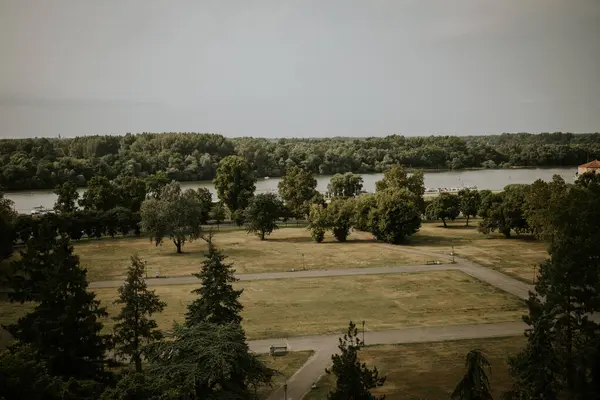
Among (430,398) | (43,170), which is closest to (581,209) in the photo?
(430,398)

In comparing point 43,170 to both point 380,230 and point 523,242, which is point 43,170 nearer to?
point 380,230

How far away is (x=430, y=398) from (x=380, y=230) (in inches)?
1379

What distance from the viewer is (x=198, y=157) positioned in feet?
392

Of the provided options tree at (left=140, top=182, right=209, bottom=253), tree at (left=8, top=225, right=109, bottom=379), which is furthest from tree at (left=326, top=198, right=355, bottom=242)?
tree at (left=8, top=225, right=109, bottom=379)

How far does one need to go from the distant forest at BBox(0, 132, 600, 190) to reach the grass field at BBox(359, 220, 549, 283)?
5755 cm

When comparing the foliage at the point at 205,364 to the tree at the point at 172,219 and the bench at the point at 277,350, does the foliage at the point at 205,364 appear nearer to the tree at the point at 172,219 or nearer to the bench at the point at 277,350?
the bench at the point at 277,350

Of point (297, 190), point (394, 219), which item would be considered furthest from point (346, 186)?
point (394, 219)

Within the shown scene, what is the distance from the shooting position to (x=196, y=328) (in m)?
18.4

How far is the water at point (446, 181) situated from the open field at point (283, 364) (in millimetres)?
66704

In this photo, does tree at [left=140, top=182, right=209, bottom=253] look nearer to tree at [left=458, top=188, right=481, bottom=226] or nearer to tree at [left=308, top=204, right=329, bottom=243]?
tree at [left=308, top=204, right=329, bottom=243]

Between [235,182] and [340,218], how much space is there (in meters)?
19.1

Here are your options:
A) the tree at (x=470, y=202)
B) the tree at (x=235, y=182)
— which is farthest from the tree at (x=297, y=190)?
the tree at (x=470, y=202)

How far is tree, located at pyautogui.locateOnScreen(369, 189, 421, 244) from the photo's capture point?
5466cm

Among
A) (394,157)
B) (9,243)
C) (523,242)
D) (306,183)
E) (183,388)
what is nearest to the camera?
(183,388)
